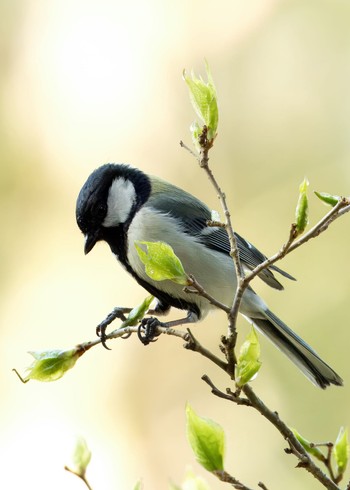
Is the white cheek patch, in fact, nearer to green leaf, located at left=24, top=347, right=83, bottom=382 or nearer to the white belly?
the white belly

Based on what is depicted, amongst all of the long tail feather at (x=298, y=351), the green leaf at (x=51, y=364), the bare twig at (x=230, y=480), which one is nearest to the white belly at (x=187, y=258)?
the long tail feather at (x=298, y=351)

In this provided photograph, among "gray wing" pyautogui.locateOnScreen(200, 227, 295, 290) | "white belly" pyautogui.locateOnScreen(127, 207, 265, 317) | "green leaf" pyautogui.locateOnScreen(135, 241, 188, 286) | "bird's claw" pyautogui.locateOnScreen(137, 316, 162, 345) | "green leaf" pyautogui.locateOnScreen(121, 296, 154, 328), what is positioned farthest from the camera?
"gray wing" pyautogui.locateOnScreen(200, 227, 295, 290)

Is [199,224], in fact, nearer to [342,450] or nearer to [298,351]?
[298,351]

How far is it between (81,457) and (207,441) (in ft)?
0.66

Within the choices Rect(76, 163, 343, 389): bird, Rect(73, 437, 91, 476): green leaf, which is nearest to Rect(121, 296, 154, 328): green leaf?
Rect(73, 437, 91, 476): green leaf

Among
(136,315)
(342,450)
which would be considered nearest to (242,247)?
(136,315)

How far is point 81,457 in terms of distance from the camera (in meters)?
0.96

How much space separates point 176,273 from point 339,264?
2.54 m

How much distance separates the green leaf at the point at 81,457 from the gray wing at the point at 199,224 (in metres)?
1.09

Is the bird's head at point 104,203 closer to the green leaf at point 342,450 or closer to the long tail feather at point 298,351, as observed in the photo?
the long tail feather at point 298,351

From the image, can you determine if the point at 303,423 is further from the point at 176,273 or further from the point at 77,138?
the point at 176,273

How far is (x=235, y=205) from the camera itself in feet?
11.6

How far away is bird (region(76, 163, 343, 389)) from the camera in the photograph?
1.92m

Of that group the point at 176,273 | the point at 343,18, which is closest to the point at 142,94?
the point at 343,18
